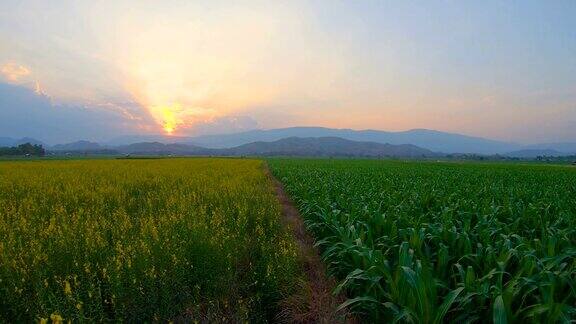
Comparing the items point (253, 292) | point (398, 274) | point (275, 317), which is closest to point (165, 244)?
point (253, 292)

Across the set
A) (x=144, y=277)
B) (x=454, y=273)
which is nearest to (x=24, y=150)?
(x=144, y=277)

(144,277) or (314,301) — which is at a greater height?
(144,277)

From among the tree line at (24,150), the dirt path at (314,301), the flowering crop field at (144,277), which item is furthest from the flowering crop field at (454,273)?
the tree line at (24,150)

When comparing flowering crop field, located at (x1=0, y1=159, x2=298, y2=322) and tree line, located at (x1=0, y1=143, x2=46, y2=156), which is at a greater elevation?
tree line, located at (x1=0, y1=143, x2=46, y2=156)

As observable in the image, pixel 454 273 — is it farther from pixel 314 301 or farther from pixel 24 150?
pixel 24 150

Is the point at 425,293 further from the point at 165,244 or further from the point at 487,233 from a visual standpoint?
the point at 165,244

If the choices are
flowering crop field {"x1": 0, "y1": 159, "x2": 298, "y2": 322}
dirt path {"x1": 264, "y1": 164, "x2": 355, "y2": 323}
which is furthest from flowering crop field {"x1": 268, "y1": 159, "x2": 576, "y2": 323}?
flowering crop field {"x1": 0, "y1": 159, "x2": 298, "y2": 322}

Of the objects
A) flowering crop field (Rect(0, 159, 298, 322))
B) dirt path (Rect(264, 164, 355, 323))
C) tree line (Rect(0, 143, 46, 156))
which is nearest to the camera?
flowering crop field (Rect(0, 159, 298, 322))

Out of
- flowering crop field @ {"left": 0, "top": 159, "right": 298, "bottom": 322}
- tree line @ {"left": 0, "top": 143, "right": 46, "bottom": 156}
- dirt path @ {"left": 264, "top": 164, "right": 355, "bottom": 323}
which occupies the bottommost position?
dirt path @ {"left": 264, "top": 164, "right": 355, "bottom": 323}

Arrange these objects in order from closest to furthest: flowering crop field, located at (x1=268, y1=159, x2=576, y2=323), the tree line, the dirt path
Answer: flowering crop field, located at (x1=268, y1=159, x2=576, y2=323) < the dirt path < the tree line

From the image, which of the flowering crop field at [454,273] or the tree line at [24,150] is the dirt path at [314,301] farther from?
the tree line at [24,150]

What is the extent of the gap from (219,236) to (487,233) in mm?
4402

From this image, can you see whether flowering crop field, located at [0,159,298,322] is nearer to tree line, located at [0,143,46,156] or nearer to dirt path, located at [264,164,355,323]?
dirt path, located at [264,164,355,323]

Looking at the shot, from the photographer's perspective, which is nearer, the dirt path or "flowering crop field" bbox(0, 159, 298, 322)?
"flowering crop field" bbox(0, 159, 298, 322)
